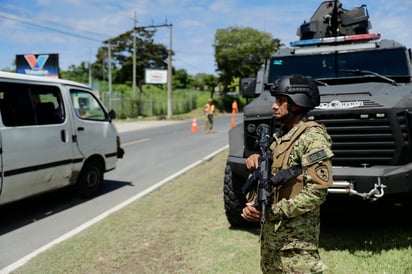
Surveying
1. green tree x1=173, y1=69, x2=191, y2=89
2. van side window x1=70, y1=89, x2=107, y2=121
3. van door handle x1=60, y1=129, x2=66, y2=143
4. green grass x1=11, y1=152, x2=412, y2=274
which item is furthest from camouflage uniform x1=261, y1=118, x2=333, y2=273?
green tree x1=173, y1=69, x2=191, y2=89

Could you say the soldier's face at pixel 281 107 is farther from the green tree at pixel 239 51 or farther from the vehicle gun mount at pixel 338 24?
the green tree at pixel 239 51

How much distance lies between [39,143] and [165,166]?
4.59m

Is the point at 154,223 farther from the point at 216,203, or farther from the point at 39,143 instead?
the point at 39,143

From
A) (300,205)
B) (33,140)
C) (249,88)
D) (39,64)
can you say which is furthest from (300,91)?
(39,64)

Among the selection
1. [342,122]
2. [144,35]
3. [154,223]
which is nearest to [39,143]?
[154,223]

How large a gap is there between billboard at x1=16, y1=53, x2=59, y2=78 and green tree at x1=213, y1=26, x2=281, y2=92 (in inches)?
1086

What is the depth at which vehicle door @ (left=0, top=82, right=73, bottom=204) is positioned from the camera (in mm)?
5055

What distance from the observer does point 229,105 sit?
49.1 meters

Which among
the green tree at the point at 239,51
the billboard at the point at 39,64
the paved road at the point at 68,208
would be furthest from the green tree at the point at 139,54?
the paved road at the point at 68,208

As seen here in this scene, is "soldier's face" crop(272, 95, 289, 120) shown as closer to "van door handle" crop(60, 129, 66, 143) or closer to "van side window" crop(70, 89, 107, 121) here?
"van door handle" crop(60, 129, 66, 143)

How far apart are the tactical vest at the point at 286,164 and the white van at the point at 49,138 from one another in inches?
151

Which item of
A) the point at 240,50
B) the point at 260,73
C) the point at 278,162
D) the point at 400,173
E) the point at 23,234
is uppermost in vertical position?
the point at 240,50

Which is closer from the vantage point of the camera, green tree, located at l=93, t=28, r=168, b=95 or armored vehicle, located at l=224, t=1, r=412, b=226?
armored vehicle, located at l=224, t=1, r=412, b=226

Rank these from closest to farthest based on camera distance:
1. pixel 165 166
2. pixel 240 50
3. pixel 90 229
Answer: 1. pixel 90 229
2. pixel 165 166
3. pixel 240 50
